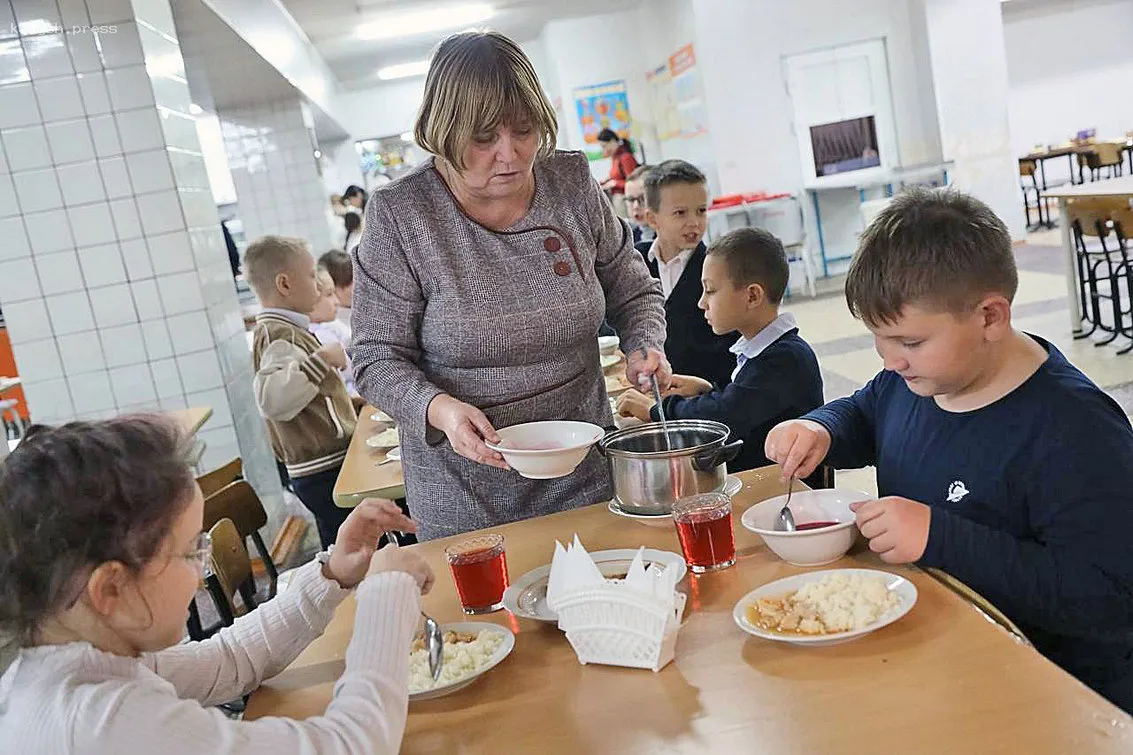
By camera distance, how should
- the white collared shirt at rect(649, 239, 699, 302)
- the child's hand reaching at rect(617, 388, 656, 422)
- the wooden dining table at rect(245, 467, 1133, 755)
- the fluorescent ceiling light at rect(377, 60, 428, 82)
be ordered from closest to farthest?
the wooden dining table at rect(245, 467, 1133, 755) < the child's hand reaching at rect(617, 388, 656, 422) < the white collared shirt at rect(649, 239, 699, 302) < the fluorescent ceiling light at rect(377, 60, 428, 82)

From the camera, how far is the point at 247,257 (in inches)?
148

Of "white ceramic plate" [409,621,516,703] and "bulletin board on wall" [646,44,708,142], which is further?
"bulletin board on wall" [646,44,708,142]

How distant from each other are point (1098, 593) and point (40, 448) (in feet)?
4.00

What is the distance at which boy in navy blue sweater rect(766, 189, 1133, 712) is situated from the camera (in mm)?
1221

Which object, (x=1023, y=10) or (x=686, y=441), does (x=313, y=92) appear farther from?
(x=1023, y=10)

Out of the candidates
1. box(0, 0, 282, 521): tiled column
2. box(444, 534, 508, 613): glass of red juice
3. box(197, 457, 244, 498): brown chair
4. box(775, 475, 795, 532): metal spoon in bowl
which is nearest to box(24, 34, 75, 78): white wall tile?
box(0, 0, 282, 521): tiled column

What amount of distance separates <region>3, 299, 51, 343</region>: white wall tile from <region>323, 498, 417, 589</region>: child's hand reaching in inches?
128

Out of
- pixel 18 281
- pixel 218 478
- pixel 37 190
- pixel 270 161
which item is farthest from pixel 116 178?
pixel 270 161

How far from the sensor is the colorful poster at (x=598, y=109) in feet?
38.8

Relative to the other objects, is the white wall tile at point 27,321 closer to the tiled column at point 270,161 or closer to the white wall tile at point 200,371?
the white wall tile at point 200,371

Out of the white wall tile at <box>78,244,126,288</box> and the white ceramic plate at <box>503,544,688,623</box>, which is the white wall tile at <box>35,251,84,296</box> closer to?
the white wall tile at <box>78,244,126,288</box>

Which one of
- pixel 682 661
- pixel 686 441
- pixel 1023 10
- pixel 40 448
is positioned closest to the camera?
pixel 40 448

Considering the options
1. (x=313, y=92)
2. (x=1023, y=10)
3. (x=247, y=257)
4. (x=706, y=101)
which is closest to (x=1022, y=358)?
(x=247, y=257)

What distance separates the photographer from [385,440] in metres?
2.93
